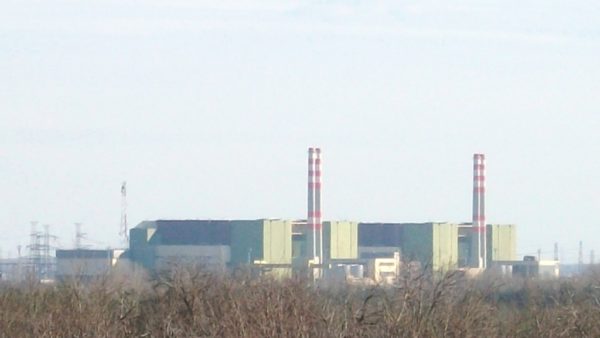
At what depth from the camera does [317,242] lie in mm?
63500

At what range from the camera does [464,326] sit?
17.7 m

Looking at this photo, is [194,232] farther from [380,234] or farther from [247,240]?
[380,234]

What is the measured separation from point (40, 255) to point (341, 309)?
169 feet

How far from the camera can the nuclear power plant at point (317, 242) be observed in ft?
205

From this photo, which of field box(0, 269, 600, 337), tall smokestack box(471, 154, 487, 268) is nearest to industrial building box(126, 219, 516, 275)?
tall smokestack box(471, 154, 487, 268)

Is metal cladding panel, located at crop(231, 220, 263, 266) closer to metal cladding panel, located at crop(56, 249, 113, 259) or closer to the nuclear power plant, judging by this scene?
the nuclear power plant

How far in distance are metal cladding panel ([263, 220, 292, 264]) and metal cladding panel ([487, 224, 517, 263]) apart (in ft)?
33.0

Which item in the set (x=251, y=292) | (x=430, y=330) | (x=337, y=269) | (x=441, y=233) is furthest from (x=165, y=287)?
(x=441, y=233)

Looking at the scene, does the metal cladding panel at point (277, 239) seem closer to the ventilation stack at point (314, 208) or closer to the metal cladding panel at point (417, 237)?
the ventilation stack at point (314, 208)

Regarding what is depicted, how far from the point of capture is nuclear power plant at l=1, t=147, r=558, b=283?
62.5 meters

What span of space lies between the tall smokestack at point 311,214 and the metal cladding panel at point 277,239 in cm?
83

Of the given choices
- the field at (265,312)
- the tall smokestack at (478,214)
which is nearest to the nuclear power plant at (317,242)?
the tall smokestack at (478,214)

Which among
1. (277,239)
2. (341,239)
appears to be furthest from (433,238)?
(277,239)

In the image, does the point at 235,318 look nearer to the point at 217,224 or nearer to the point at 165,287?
the point at 165,287
